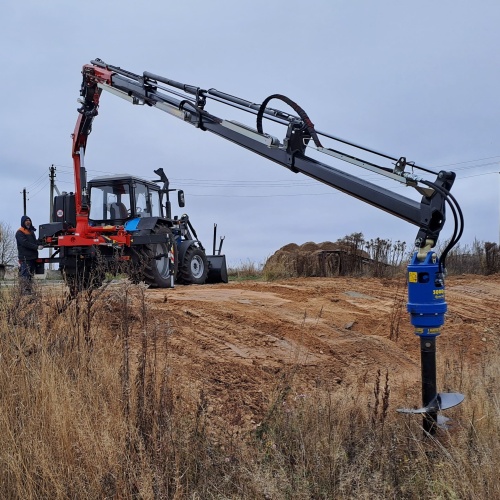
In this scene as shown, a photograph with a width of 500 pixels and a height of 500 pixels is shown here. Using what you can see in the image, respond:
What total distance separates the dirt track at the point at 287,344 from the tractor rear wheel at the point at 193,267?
3.28 m

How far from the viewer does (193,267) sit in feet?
47.5

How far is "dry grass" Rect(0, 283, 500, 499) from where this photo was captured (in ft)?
10.3

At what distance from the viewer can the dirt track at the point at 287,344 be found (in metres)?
5.21

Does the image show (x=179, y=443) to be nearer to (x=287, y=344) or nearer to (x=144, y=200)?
(x=287, y=344)

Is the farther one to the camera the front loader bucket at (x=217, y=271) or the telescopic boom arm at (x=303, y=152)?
the front loader bucket at (x=217, y=271)

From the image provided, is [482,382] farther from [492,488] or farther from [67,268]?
[67,268]

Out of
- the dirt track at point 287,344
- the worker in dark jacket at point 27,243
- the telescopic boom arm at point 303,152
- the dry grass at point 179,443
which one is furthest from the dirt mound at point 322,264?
the dry grass at point 179,443

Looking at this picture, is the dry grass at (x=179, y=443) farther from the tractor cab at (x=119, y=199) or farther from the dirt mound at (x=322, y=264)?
the dirt mound at (x=322, y=264)

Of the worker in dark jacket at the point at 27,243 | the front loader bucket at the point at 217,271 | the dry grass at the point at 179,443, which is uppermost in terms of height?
the worker in dark jacket at the point at 27,243

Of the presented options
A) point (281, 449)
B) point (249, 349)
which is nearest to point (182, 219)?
point (249, 349)

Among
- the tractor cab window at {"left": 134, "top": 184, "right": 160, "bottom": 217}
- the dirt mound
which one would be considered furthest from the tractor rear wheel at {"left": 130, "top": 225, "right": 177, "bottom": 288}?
the dirt mound

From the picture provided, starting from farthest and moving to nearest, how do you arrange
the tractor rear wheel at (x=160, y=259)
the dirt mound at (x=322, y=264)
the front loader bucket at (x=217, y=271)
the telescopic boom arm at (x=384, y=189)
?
the dirt mound at (x=322, y=264), the front loader bucket at (x=217, y=271), the tractor rear wheel at (x=160, y=259), the telescopic boom arm at (x=384, y=189)

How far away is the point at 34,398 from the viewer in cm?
378

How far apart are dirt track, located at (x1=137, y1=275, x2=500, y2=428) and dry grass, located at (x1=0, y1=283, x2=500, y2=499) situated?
0.49 m
